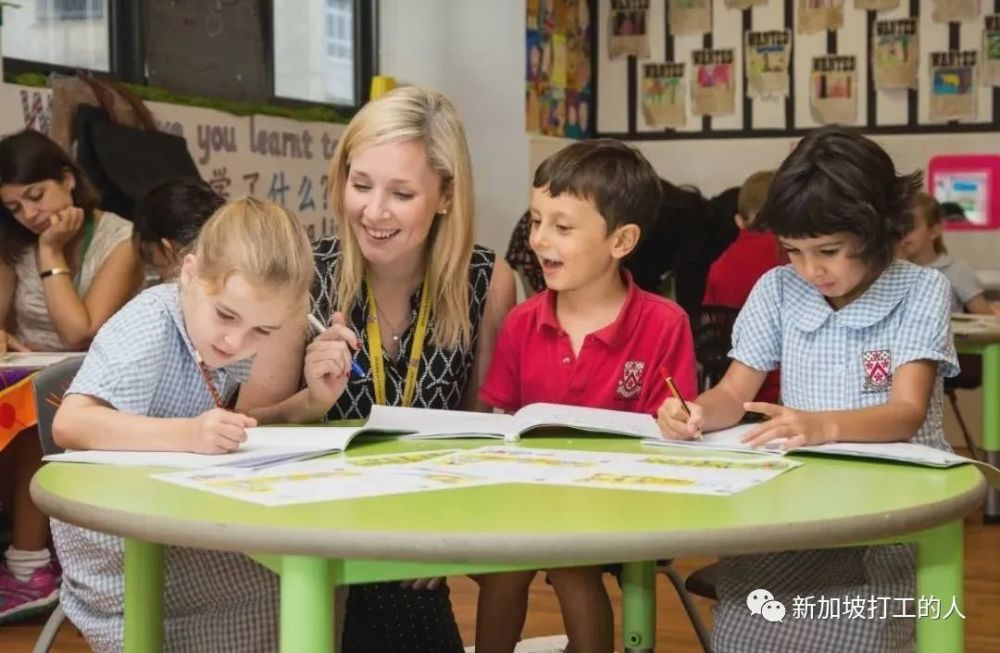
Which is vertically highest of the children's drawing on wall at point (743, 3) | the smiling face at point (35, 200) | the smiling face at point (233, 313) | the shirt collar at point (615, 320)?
the children's drawing on wall at point (743, 3)

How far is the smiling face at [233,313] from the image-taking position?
5.55ft

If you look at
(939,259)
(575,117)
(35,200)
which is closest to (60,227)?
(35,200)

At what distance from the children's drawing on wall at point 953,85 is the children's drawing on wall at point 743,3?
811 millimetres

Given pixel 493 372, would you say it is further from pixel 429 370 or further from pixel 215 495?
pixel 215 495

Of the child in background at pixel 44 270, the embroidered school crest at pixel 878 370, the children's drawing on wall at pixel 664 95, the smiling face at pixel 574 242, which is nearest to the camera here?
the embroidered school crest at pixel 878 370

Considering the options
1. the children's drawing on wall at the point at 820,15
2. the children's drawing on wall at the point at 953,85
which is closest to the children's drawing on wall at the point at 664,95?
the children's drawing on wall at the point at 820,15

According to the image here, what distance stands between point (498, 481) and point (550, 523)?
0.23m

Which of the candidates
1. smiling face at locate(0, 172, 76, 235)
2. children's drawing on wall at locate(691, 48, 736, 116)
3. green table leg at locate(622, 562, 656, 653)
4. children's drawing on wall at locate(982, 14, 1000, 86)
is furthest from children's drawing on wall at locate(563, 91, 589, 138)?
green table leg at locate(622, 562, 656, 653)

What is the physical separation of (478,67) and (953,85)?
2113mm

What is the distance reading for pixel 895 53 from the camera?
6328mm

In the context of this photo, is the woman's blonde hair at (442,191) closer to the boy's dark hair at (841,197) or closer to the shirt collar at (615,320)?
the shirt collar at (615,320)

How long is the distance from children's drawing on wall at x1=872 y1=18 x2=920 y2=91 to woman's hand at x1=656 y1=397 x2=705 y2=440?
4984 millimetres

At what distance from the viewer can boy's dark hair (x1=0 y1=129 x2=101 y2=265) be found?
140 inches

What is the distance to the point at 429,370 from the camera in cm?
213
